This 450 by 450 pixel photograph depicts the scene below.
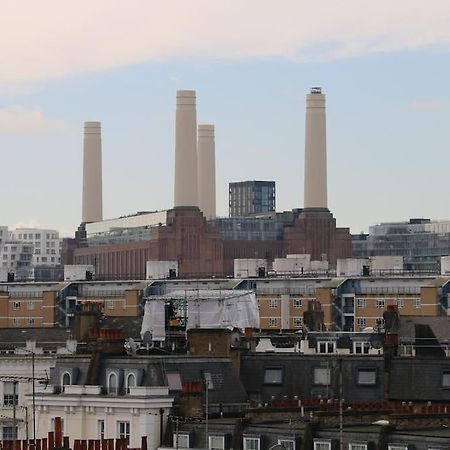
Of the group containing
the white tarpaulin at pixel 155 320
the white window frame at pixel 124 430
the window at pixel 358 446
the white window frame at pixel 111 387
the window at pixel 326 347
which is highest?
the white tarpaulin at pixel 155 320

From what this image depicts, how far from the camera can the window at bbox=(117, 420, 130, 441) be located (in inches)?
3546

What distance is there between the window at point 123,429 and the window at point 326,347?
34129 millimetres

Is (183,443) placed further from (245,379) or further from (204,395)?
(245,379)

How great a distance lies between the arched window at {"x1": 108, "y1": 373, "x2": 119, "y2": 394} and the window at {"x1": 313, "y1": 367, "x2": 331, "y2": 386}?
9500 millimetres

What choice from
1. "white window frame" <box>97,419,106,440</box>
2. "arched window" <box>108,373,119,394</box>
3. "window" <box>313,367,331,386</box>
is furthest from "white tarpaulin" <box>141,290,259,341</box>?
"white window frame" <box>97,419,106,440</box>

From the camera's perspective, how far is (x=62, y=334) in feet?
464

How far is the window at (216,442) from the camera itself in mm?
82250

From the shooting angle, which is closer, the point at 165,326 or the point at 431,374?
the point at 431,374

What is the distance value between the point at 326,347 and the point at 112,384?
34.1 meters

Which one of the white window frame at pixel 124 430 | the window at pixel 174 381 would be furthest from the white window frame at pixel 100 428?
the window at pixel 174 381

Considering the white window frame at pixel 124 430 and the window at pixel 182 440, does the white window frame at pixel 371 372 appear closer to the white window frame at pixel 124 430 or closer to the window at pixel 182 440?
the white window frame at pixel 124 430

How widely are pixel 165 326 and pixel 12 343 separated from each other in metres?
20.0

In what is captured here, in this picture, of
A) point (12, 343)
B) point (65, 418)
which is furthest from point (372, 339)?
point (65, 418)

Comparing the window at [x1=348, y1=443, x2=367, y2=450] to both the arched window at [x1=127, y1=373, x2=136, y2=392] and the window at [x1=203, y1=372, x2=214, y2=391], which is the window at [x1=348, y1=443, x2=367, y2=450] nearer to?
the arched window at [x1=127, y1=373, x2=136, y2=392]
